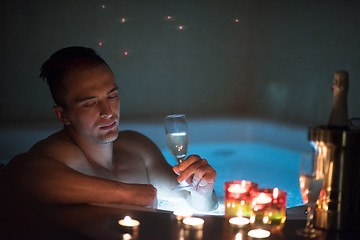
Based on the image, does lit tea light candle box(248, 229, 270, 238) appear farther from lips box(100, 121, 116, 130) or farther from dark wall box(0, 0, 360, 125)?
dark wall box(0, 0, 360, 125)

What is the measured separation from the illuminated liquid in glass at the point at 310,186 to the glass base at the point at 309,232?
0.19 ft

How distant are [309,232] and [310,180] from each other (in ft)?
0.31

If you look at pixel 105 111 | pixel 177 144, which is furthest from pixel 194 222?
pixel 105 111

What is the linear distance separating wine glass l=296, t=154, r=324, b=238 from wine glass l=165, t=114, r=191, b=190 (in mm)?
563

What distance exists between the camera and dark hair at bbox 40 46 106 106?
1330 millimetres

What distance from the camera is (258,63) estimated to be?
3.93 metres

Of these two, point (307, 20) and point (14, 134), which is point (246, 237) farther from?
point (307, 20)

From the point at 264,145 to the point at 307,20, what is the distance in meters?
1.13

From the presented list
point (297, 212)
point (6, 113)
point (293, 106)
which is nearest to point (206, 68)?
point (293, 106)

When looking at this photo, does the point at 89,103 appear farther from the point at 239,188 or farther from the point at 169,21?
the point at 169,21

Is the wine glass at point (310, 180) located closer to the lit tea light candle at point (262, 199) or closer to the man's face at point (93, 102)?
the lit tea light candle at point (262, 199)

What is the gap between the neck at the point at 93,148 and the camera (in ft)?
4.79

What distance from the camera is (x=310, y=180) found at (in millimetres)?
748

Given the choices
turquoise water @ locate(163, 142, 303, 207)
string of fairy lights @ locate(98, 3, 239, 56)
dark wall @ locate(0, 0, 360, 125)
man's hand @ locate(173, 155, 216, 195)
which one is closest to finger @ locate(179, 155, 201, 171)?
man's hand @ locate(173, 155, 216, 195)
